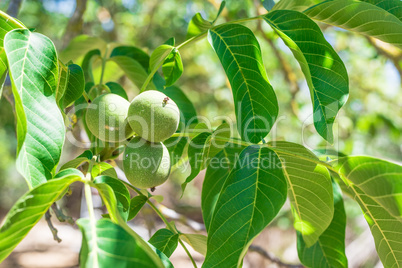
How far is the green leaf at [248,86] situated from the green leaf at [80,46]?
925 mm

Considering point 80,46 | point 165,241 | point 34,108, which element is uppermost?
point 80,46

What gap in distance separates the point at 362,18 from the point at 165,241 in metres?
0.74

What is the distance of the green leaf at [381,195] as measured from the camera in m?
0.66

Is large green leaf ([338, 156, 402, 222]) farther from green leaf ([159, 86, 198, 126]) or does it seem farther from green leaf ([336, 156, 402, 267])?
green leaf ([159, 86, 198, 126])

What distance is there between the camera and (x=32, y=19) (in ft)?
11.8

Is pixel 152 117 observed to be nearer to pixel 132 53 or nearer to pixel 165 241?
pixel 165 241

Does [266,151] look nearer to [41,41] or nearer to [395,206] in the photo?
[395,206]

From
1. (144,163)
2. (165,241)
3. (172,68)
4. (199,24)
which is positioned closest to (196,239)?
(165,241)

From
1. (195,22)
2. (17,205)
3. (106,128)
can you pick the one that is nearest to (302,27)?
(195,22)

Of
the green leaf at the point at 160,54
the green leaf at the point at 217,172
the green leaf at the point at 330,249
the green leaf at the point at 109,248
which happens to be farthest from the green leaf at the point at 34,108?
the green leaf at the point at 330,249

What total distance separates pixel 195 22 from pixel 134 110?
40 cm

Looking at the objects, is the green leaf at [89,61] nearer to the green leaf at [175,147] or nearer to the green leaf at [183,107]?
the green leaf at [183,107]

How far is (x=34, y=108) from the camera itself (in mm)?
690

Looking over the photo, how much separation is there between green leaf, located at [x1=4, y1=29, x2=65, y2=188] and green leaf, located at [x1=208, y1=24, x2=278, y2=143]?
1.30ft
